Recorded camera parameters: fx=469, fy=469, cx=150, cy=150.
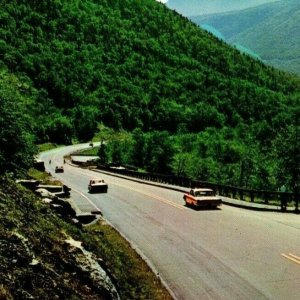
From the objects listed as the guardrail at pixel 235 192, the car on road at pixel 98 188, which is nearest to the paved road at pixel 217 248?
the guardrail at pixel 235 192

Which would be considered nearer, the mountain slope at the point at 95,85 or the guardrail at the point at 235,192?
the guardrail at the point at 235,192

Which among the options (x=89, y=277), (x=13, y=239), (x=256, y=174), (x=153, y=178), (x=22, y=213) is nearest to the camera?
(x=13, y=239)

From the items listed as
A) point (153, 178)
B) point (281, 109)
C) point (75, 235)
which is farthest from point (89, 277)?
point (281, 109)

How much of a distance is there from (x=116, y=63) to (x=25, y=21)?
1603 inches

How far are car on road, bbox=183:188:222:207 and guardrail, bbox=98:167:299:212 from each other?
10.5ft

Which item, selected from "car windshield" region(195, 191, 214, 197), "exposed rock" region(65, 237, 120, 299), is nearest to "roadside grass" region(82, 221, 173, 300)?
"exposed rock" region(65, 237, 120, 299)

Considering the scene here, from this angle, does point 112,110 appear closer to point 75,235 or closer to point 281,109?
point 281,109

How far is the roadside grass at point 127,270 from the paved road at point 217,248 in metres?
0.45

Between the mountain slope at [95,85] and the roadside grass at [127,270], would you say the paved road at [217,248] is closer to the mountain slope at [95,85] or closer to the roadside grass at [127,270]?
the roadside grass at [127,270]

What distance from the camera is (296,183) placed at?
39281mm

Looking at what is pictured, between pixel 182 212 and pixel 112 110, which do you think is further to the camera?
pixel 112 110

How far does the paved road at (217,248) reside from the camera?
12.6 m

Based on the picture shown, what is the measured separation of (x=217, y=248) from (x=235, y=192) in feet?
57.4

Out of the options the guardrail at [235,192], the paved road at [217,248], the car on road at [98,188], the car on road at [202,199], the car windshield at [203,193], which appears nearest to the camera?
the paved road at [217,248]
